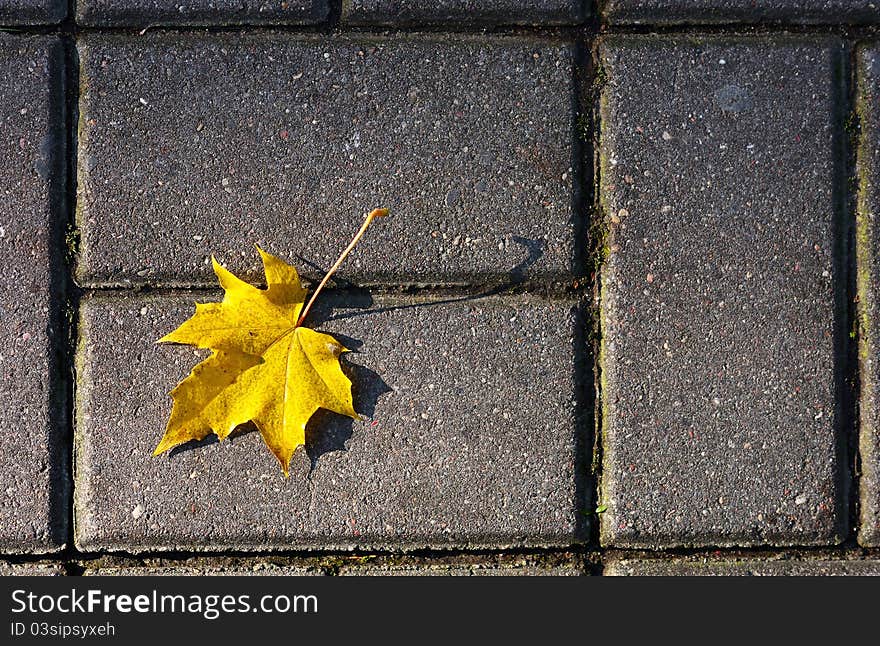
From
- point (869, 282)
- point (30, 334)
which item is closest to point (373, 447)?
point (30, 334)

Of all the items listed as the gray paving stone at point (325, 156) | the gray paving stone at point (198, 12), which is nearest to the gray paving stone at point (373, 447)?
the gray paving stone at point (325, 156)

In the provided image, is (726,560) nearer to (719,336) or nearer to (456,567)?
(719,336)

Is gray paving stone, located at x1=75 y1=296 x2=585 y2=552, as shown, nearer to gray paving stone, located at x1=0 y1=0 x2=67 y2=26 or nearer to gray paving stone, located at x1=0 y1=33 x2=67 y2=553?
gray paving stone, located at x1=0 y1=33 x2=67 y2=553

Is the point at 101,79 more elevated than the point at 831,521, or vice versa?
the point at 101,79

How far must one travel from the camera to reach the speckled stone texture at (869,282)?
1988mm

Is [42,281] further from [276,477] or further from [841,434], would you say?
[841,434]

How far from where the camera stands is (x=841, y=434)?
6.54ft

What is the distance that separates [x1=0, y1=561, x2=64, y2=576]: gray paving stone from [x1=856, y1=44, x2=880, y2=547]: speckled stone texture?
203cm

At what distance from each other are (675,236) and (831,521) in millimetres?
815

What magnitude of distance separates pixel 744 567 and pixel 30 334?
188 centimetres

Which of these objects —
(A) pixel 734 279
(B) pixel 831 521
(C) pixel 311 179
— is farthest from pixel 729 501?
(C) pixel 311 179

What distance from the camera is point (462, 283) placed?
1.99 m

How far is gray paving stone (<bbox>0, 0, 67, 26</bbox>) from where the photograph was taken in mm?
1997

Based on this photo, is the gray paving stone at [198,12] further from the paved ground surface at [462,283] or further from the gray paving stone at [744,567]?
the gray paving stone at [744,567]
